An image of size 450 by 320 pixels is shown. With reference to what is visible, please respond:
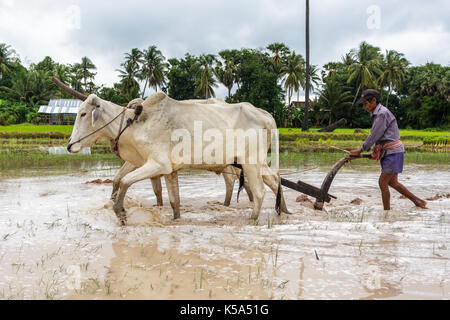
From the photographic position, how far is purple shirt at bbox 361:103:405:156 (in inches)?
232

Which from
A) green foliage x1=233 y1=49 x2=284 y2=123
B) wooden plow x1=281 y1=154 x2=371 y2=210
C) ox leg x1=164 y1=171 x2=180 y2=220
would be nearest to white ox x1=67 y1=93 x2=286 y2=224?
ox leg x1=164 y1=171 x2=180 y2=220

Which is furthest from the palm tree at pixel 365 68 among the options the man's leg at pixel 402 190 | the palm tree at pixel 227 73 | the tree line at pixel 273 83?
the man's leg at pixel 402 190

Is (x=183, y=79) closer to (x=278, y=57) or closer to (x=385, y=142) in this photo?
(x=278, y=57)

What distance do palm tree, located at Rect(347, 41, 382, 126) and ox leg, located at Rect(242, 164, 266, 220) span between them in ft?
143

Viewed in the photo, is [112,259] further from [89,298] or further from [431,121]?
[431,121]

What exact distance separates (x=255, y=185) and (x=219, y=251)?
72.9 inches

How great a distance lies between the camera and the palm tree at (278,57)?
54.7 metres

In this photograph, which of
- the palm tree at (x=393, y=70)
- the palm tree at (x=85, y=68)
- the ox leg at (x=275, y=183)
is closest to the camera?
the ox leg at (x=275, y=183)

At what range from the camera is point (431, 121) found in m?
51.7

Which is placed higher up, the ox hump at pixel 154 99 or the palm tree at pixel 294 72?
the palm tree at pixel 294 72

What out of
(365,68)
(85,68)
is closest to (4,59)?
(85,68)

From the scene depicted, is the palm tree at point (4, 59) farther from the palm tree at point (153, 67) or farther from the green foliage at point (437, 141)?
the green foliage at point (437, 141)

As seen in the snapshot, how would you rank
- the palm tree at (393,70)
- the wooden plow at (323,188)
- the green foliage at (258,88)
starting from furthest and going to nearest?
the palm tree at (393,70) < the green foliage at (258,88) < the wooden plow at (323,188)
